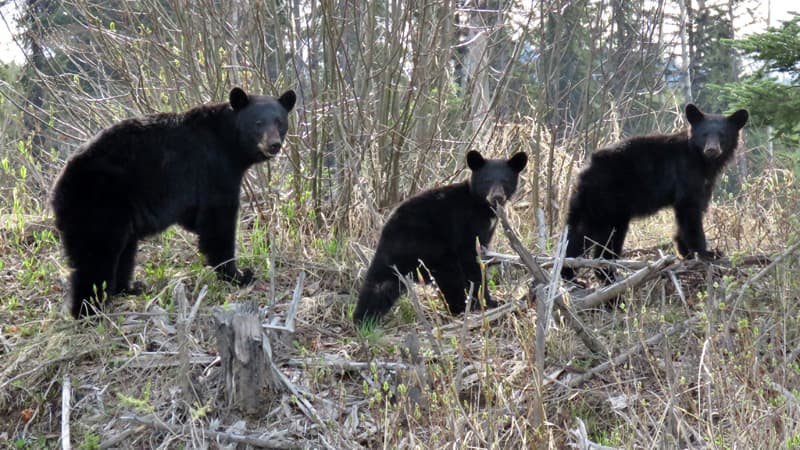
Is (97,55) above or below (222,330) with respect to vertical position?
above

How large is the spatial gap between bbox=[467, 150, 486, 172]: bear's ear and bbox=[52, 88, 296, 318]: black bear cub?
1.56 m

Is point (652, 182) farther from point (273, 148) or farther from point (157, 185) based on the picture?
point (157, 185)

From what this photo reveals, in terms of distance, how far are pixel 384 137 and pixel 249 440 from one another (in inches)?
163

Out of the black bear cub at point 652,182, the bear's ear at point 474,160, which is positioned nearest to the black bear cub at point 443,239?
the bear's ear at point 474,160

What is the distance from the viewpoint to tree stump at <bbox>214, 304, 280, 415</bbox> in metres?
5.59

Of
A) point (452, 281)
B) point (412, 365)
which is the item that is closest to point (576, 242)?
point (452, 281)

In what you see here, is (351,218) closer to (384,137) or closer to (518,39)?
(384,137)

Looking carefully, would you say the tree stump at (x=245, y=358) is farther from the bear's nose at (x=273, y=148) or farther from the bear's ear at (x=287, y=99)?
the bear's ear at (x=287, y=99)

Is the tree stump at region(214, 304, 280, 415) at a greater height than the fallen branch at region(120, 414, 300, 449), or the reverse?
the tree stump at region(214, 304, 280, 415)

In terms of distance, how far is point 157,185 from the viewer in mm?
6992

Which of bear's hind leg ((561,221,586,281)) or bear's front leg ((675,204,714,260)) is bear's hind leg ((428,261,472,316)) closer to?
bear's hind leg ((561,221,586,281))

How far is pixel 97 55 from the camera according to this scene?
9.04 meters

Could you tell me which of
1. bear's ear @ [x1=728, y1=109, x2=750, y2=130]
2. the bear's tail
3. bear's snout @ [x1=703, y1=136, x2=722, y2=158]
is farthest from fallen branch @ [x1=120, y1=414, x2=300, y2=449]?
bear's ear @ [x1=728, y1=109, x2=750, y2=130]

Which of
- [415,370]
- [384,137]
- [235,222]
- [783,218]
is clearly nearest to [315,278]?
[235,222]
